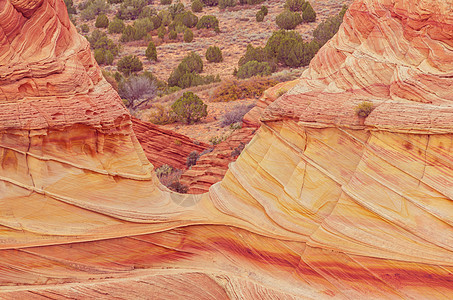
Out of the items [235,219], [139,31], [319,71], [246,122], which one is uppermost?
[319,71]

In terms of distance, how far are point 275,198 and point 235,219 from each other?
83cm

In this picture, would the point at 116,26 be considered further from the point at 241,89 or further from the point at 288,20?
the point at 241,89

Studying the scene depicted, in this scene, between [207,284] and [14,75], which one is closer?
[14,75]

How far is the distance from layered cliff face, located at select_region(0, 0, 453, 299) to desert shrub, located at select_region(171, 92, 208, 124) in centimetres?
1050

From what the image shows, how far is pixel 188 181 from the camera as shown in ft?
41.1

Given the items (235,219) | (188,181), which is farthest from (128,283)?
(188,181)

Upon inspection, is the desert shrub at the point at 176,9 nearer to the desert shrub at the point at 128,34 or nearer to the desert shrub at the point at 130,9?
the desert shrub at the point at 130,9

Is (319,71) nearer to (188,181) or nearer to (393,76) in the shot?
(393,76)

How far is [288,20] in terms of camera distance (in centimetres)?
3509

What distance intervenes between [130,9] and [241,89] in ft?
73.3

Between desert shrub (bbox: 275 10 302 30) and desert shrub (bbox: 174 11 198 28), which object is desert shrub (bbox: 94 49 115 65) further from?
desert shrub (bbox: 275 10 302 30)

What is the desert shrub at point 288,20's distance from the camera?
3509 cm

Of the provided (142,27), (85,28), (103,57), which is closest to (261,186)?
(103,57)

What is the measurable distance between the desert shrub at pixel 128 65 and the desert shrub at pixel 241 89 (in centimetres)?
960
